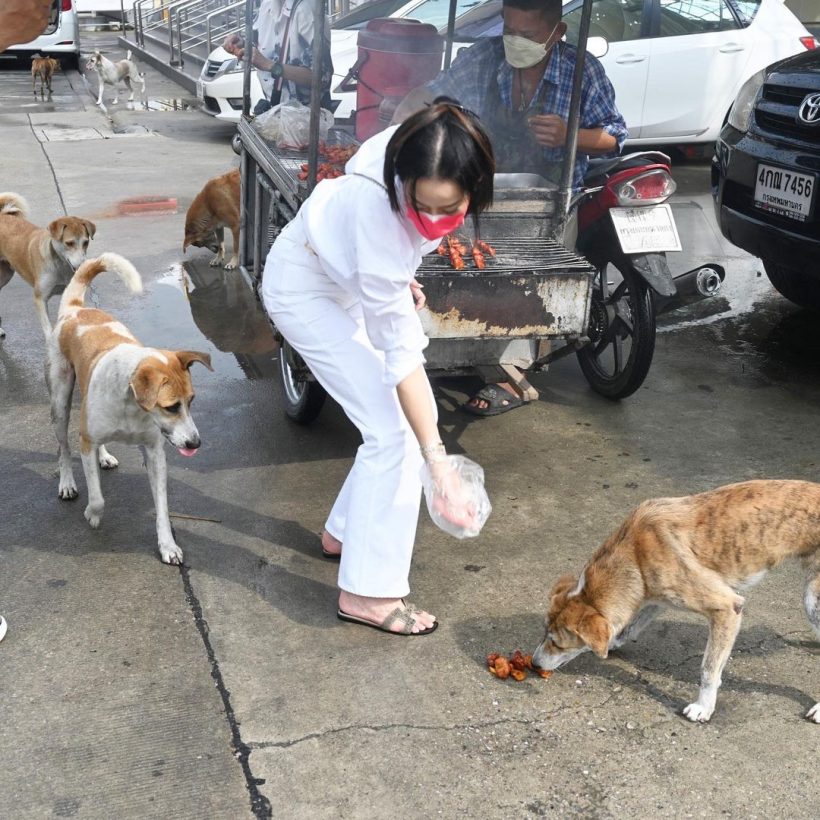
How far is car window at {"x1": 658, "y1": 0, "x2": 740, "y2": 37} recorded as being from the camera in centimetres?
947

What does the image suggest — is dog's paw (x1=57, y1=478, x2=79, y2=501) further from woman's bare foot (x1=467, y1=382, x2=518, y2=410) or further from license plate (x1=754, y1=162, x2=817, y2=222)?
license plate (x1=754, y1=162, x2=817, y2=222)

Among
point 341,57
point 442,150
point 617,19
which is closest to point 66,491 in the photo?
point 442,150

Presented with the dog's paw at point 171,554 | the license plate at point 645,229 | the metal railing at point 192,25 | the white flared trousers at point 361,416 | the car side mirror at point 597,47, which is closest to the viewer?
the white flared trousers at point 361,416

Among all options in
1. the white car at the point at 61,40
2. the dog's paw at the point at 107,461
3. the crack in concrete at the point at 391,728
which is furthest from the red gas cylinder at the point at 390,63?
the white car at the point at 61,40

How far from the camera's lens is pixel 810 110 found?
499cm

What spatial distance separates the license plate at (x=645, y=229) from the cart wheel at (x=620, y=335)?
0.14m

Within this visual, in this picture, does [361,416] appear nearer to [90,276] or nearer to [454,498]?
[454,498]

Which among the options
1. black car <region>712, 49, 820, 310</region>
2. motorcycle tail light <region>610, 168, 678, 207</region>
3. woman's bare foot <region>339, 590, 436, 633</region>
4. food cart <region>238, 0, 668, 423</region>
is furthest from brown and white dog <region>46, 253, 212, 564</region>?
black car <region>712, 49, 820, 310</region>

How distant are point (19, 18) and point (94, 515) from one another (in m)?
1.96

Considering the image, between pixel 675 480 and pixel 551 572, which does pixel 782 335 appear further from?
pixel 551 572

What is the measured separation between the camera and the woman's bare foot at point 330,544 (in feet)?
12.4

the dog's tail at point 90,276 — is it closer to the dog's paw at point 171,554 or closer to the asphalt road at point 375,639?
the asphalt road at point 375,639

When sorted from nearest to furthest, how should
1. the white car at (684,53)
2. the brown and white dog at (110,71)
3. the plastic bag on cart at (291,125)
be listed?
the plastic bag on cart at (291,125) < the white car at (684,53) < the brown and white dog at (110,71)

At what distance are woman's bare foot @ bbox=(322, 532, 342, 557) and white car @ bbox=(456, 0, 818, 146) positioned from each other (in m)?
6.89
